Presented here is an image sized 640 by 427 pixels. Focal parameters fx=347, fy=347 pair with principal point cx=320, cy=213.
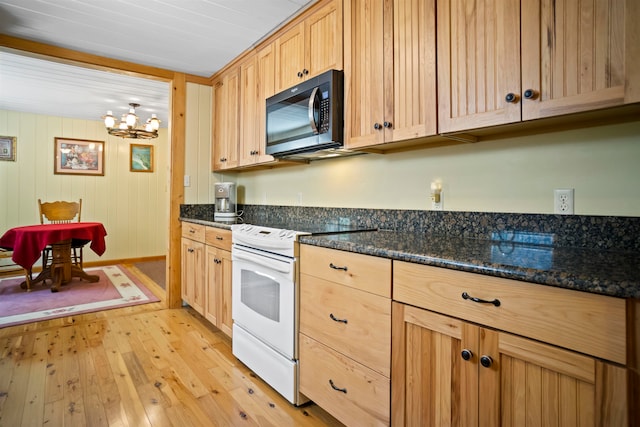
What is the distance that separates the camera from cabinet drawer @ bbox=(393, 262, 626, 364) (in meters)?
0.80

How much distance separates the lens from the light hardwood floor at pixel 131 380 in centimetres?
169

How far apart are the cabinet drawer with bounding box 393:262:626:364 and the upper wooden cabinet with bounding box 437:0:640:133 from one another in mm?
622

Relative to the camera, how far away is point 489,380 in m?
1.02

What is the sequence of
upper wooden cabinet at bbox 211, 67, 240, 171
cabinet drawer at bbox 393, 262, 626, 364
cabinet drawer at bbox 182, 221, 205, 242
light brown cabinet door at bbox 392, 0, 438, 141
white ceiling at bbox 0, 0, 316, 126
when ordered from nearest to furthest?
cabinet drawer at bbox 393, 262, 626, 364 → light brown cabinet door at bbox 392, 0, 438, 141 → white ceiling at bbox 0, 0, 316, 126 → cabinet drawer at bbox 182, 221, 205, 242 → upper wooden cabinet at bbox 211, 67, 240, 171

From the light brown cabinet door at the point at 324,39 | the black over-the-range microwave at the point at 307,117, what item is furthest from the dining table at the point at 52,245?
the light brown cabinet door at the point at 324,39

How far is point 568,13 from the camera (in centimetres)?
111

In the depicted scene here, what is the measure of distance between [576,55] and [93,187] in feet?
19.9

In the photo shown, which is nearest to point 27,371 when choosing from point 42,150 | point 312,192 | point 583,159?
point 312,192

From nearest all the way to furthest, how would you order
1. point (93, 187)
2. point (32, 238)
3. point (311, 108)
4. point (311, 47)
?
point (311, 108), point (311, 47), point (32, 238), point (93, 187)

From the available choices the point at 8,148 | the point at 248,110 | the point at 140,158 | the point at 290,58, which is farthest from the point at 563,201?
the point at 8,148

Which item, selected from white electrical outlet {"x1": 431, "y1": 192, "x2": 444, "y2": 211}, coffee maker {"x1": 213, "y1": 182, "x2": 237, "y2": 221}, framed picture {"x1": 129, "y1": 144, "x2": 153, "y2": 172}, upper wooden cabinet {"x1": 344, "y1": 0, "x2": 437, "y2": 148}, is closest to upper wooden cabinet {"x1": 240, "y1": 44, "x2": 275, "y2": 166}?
coffee maker {"x1": 213, "y1": 182, "x2": 237, "y2": 221}

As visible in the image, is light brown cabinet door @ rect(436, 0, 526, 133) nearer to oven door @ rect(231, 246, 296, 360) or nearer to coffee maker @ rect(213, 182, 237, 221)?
oven door @ rect(231, 246, 296, 360)

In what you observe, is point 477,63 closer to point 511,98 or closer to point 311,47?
point 511,98

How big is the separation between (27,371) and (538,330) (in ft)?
9.00
